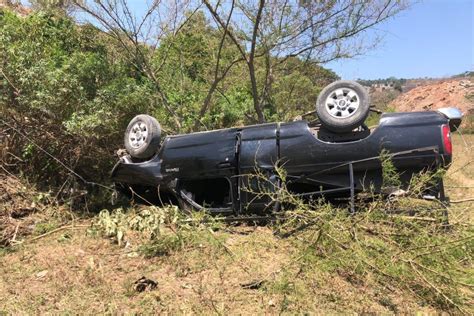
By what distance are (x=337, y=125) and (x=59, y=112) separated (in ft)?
13.8

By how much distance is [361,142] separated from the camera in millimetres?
4562

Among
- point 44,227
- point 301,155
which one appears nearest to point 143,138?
point 44,227

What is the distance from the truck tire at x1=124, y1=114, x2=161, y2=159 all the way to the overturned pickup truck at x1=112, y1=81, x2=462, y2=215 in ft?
0.04

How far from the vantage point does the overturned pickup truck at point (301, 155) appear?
4.44m

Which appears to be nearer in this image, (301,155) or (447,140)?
(447,140)

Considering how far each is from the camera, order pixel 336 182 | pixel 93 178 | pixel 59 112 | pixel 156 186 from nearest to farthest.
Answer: pixel 336 182
pixel 156 186
pixel 59 112
pixel 93 178

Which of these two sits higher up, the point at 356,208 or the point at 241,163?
the point at 241,163

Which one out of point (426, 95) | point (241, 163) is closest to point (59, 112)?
point (241, 163)

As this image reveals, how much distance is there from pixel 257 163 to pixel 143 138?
166 centimetres

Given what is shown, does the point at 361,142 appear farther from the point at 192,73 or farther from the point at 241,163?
the point at 192,73

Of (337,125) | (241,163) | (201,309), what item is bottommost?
(201,309)

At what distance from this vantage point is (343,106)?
15.3 feet

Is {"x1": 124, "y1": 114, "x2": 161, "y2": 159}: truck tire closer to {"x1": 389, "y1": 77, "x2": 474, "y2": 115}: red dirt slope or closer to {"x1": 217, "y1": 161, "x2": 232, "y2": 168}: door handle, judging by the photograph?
{"x1": 217, "y1": 161, "x2": 232, "y2": 168}: door handle

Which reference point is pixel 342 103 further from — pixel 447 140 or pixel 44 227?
pixel 44 227
